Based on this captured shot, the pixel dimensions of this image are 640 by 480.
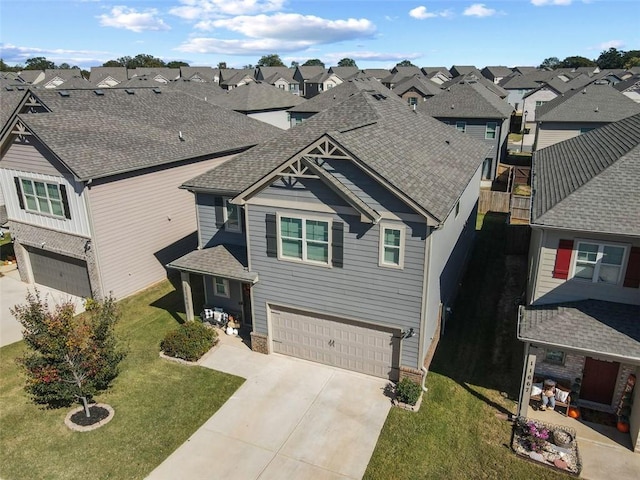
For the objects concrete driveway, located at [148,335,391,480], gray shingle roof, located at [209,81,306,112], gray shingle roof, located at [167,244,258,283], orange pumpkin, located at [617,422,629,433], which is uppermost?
gray shingle roof, located at [209,81,306,112]

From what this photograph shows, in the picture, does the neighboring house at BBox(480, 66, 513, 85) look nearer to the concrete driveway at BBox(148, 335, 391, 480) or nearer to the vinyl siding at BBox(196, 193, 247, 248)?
the vinyl siding at BBox(196, 193, 247, 248)

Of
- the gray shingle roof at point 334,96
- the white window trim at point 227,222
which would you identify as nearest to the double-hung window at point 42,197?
the white window trim at point 227,222

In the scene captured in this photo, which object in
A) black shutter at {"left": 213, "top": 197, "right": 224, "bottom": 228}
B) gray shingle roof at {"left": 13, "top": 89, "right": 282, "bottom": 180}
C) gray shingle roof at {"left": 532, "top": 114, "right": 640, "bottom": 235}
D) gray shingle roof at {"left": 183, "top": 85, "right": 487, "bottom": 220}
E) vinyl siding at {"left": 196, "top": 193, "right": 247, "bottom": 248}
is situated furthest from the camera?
gray shingle roof at {"left": 13, "top": 89, "right": 282, "bottom": 180}

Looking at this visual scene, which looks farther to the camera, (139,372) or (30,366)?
(139,372)

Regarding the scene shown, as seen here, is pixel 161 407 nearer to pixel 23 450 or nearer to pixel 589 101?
pixel 23 450

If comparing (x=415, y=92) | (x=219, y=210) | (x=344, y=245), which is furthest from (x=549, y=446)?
(x=415, y=92)

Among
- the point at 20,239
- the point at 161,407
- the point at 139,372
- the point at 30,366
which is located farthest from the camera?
the point at 20,239

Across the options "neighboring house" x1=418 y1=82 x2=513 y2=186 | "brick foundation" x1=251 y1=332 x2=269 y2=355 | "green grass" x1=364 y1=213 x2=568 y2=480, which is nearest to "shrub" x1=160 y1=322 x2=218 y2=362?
"brick foundation" x1=251 y1=332 x2=269 y2=355

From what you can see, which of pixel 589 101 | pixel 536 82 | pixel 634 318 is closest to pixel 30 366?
pixel 634 318
